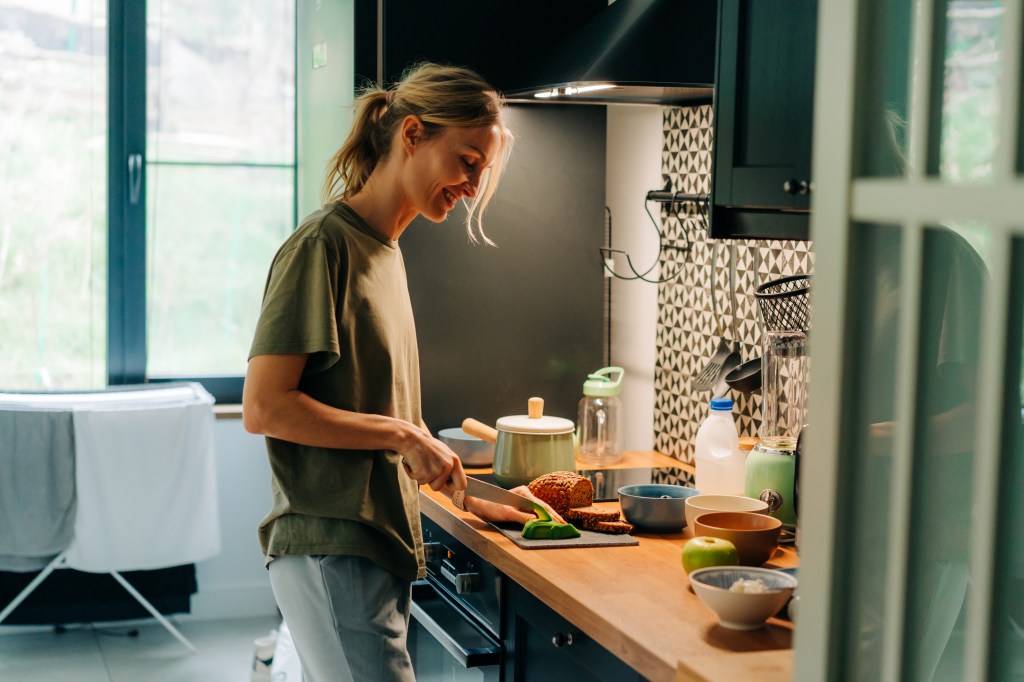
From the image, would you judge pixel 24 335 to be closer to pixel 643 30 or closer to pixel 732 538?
pixel 643 30

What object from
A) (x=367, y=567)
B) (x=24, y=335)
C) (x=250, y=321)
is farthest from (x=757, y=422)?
(x=24, y=335)

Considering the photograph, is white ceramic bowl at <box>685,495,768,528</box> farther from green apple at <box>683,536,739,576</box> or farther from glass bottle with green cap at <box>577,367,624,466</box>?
glass bottle with green cap at <box>577,367,624,466</box>

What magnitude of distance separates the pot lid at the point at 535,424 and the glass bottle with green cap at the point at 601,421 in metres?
0.41

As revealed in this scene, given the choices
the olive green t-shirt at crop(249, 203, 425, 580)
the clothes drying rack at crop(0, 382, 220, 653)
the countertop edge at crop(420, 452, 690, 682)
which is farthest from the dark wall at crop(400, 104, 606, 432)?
the olive green t-shirt at crop(249, 203, 425, 580)

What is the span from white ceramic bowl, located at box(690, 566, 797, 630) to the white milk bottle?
28.1 inches

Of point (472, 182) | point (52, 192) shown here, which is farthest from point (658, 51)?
point (52, 192)

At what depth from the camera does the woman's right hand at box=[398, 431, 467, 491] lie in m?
2.02

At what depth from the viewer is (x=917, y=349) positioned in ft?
3.62

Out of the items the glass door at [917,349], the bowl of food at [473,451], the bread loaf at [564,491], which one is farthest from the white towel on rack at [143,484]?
the glass door at [917,349]

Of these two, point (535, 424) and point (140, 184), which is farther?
point (140, 184)

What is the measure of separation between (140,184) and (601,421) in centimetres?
213

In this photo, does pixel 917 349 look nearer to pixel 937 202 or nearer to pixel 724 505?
pixel 937 202

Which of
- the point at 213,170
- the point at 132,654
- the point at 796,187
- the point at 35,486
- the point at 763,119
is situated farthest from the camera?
the point at 213,170

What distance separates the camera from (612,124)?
137 inches
